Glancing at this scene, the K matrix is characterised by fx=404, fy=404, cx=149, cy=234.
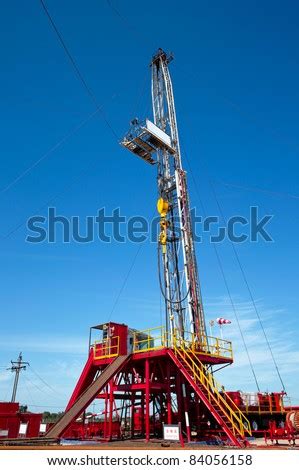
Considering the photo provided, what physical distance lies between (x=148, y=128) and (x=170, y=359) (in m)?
15.0

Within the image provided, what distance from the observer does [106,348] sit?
22391mm

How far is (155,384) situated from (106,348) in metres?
3.69

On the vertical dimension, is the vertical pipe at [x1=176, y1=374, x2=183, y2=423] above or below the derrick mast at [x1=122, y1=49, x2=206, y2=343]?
below

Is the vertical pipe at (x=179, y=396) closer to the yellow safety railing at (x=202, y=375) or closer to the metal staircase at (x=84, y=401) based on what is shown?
the yellow safety railing at (x=202, y=375)

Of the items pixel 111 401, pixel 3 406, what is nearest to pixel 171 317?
pixel 111 401

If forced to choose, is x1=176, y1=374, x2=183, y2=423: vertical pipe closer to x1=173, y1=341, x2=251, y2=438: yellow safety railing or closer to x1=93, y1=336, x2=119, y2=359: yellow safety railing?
x1=173, y1=341, x2=251, y2=438: yellow safety railing

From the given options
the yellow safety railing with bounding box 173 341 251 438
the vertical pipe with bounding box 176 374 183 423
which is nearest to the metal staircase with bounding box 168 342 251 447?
the yellow safety railing with bounding box 173 341 251 438

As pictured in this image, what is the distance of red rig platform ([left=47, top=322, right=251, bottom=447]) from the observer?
60.3 feet

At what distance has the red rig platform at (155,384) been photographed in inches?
724

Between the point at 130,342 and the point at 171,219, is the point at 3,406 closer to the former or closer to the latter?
the point at 130,342

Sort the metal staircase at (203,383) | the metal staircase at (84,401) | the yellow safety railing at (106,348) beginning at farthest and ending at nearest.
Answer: the yellow safety railing at (106,348) < the metal staircase at (84,401) < the metal staircase at (203,383)

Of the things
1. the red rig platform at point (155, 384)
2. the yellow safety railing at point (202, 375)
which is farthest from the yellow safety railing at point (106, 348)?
the yellow safety railing at point (202, 375)

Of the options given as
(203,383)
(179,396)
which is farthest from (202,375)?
(179,396)

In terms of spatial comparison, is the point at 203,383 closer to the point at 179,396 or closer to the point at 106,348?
the point at 179,396
